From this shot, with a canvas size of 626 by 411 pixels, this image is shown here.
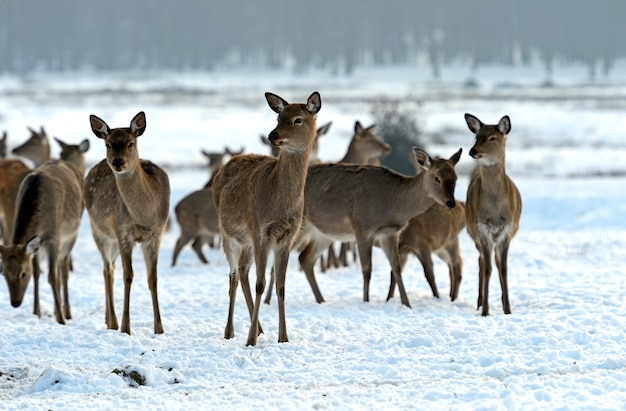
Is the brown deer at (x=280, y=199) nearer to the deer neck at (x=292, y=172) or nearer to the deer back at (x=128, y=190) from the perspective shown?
the deer neck at (x=292, y=172)

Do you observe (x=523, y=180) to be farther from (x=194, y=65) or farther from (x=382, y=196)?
(x=194, y=65)

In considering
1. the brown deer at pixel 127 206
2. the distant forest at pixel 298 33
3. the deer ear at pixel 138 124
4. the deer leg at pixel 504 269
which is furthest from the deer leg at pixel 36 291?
the distant forest at pixel 298 33

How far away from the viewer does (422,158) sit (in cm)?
1218

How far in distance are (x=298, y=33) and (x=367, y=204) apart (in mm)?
107997

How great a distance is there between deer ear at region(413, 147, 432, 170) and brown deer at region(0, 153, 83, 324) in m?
4.19

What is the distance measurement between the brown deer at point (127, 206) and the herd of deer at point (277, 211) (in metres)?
0.01

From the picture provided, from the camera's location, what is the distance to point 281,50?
12138 centimetres

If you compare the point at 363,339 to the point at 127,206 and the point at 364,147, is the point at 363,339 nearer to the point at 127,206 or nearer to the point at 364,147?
the point at 127,206

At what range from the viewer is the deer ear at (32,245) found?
11562 millimetres

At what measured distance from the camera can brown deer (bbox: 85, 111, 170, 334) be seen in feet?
34.3

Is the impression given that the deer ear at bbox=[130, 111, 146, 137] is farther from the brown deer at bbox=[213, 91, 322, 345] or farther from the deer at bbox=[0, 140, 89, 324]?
the deer at bbox=[0, 140, 89, 324]

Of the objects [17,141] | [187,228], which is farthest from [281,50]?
[187,228]

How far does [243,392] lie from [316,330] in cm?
233

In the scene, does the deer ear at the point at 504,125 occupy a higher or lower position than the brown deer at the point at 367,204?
higher
